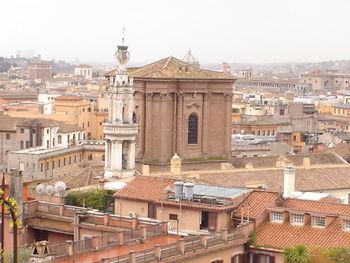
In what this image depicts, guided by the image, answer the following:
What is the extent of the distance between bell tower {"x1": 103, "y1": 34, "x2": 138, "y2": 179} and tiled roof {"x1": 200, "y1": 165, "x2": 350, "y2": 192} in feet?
11.4

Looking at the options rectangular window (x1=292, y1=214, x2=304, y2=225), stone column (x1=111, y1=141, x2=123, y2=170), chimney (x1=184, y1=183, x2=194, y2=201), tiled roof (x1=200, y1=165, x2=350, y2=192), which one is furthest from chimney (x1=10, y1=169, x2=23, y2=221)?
tiled roof (x1=200, y1=165, x2=350, y2=192)

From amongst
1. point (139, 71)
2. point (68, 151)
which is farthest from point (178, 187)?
point (68, 151)

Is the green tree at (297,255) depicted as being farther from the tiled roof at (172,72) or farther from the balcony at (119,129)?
the tiled roof at (172,72)

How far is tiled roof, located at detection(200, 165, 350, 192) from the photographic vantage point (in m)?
44.8

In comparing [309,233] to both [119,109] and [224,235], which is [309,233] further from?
[119,109]

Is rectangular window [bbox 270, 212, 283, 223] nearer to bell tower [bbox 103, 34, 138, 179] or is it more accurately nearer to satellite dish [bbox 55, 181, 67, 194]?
satellite dish [bbox 55, 181, 67, 194]

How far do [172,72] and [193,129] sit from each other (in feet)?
11.5

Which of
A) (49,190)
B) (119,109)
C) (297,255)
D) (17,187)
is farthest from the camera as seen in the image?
(119,109)

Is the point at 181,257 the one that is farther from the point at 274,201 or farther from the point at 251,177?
the point at 251,177

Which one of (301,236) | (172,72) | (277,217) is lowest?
(301,236)

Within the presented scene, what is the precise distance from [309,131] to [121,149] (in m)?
45.2

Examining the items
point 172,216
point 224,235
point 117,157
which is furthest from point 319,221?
point 117,157

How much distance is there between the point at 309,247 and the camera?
28125mm

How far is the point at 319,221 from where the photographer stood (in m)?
29.5
